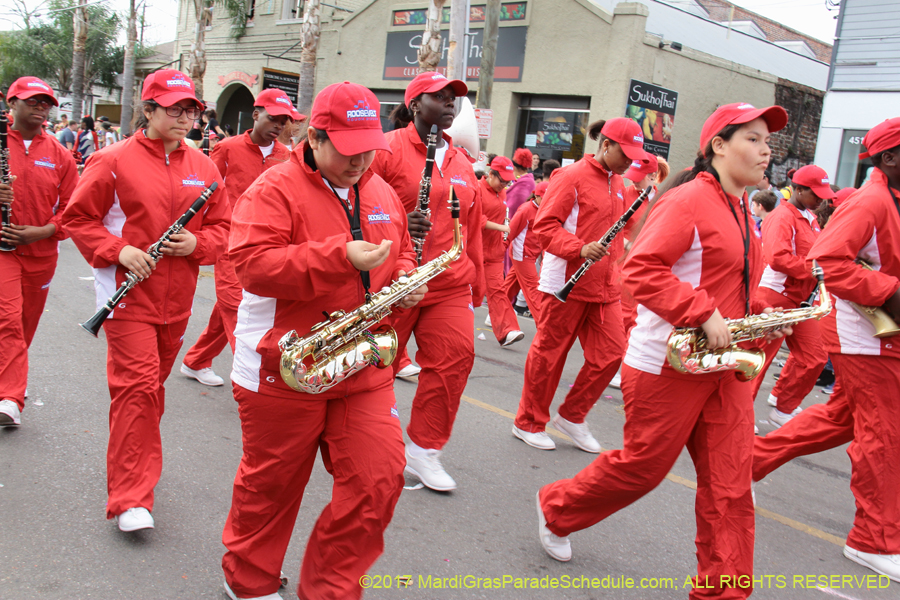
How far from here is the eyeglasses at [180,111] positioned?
3.80 metres

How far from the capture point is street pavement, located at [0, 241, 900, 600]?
3307mm

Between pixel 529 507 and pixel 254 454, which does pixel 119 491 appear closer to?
pixel 254 454

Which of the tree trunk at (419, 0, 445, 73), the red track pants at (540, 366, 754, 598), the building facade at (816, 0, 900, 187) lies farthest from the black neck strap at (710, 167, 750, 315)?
the tree trunk at (419, 0, 445, 73)

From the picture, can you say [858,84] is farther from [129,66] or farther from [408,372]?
[129,66]

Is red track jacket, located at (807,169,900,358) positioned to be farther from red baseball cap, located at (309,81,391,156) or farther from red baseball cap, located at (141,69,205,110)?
red baseball cap, located at (141,69,205,110)

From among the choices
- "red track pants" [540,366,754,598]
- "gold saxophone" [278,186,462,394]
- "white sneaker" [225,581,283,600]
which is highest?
"gold saxophone" [278,186,462,394]

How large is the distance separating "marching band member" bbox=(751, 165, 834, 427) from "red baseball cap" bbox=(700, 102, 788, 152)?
3.22 meters

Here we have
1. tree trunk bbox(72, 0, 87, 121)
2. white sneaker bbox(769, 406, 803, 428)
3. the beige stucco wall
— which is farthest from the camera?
tree trunk bbox(72, 0, 87, 121)

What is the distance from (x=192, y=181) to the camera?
3984mm

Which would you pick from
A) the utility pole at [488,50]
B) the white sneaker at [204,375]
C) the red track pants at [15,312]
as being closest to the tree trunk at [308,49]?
the utility pole at [488,50]

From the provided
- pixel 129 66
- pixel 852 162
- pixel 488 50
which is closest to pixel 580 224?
pixel 488 50

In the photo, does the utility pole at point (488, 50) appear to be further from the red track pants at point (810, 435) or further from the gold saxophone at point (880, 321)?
the gold saxophone at point (880, 321)

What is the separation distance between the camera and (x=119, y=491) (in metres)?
3.54

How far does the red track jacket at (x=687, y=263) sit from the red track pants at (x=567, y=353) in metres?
1.94
